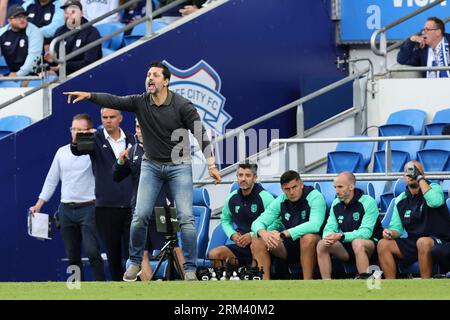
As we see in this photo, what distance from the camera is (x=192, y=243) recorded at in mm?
13031

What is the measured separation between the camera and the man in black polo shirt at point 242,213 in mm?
14969

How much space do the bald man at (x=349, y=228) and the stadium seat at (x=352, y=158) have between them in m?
1.99

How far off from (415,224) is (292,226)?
128cm

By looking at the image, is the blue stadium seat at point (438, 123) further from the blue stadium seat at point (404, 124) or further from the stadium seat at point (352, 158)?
the stadium seat at point (352, 158)

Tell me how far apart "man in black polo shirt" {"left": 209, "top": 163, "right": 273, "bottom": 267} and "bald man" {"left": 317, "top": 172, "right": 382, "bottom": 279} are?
90 cm

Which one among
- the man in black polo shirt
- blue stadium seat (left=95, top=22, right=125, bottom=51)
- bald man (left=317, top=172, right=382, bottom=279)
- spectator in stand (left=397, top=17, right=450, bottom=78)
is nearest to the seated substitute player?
bald man (left=317, top=172, right=382, bottom=279)

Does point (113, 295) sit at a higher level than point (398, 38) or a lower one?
lower

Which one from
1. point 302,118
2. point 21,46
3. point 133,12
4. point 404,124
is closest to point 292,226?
point 404,124

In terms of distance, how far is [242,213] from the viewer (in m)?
15.1

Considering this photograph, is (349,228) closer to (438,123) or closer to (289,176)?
(289,176)

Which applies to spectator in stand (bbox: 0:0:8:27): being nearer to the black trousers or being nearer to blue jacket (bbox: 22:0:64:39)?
blue jacket (bbox: 22:0:64:39)
